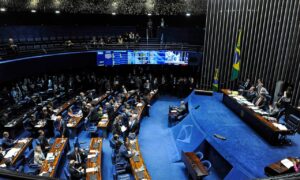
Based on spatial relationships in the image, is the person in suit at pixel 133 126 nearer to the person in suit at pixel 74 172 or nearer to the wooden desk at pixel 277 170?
the person in suit at pixel 74 172

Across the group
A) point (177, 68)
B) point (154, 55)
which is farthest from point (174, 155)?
point (177, 68)

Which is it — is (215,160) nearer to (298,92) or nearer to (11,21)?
(298,92)

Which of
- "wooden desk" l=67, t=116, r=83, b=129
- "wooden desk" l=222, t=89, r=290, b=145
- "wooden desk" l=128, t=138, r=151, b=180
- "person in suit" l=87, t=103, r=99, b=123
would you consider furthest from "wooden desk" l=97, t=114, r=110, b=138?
"wooden desk" l=222, t=89, r=290, b=145

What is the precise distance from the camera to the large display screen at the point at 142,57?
54.2 ft

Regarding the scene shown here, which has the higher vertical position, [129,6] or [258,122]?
[129,6]

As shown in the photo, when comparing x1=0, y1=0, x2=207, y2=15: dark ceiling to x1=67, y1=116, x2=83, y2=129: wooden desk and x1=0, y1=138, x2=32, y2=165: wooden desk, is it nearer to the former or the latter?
x1=67, y1=116, x2=83, y2=129: wooden desk

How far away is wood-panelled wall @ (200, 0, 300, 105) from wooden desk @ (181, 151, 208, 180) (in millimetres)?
7137

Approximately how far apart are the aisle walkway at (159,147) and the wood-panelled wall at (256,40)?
5047 millimetres

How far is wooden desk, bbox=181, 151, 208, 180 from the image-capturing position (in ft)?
23.6

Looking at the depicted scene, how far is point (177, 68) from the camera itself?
19.2 meters

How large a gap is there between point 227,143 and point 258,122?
1.77 metres

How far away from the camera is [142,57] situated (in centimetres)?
1689

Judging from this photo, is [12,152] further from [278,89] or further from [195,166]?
[278,89]

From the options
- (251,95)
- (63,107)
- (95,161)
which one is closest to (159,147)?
(95,161)
